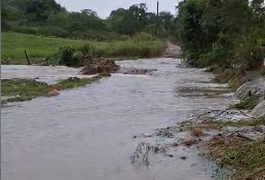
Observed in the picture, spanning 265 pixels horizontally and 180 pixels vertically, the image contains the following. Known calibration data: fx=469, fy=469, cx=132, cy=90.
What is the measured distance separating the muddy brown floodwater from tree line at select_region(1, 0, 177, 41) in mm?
43051

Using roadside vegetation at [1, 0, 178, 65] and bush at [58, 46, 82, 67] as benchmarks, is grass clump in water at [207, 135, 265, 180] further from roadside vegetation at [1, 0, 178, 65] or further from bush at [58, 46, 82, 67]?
roadside vegetation at [1, 0, 178, 65]

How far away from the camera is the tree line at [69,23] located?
59.2m

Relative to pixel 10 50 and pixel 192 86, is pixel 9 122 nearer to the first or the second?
pixel 192 86

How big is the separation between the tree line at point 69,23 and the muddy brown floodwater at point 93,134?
43.1 m

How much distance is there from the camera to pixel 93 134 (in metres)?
9.77

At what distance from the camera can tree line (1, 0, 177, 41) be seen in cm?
5919

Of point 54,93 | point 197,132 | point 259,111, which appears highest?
point 259,111

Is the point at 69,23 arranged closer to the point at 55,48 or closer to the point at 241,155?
the point at 55,48

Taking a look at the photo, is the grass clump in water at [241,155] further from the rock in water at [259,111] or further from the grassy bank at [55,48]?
the grassy bank at [55,48]

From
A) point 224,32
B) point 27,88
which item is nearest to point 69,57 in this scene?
point 224,32

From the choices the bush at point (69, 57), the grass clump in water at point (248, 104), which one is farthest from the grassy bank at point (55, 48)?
the grass clump in water at point (248, 104)

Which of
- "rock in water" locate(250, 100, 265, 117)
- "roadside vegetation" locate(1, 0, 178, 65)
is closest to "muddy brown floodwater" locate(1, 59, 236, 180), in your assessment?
"rock in water" locate(250, 100, 265, 117)

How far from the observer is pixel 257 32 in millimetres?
22422

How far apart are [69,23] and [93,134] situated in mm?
55475
